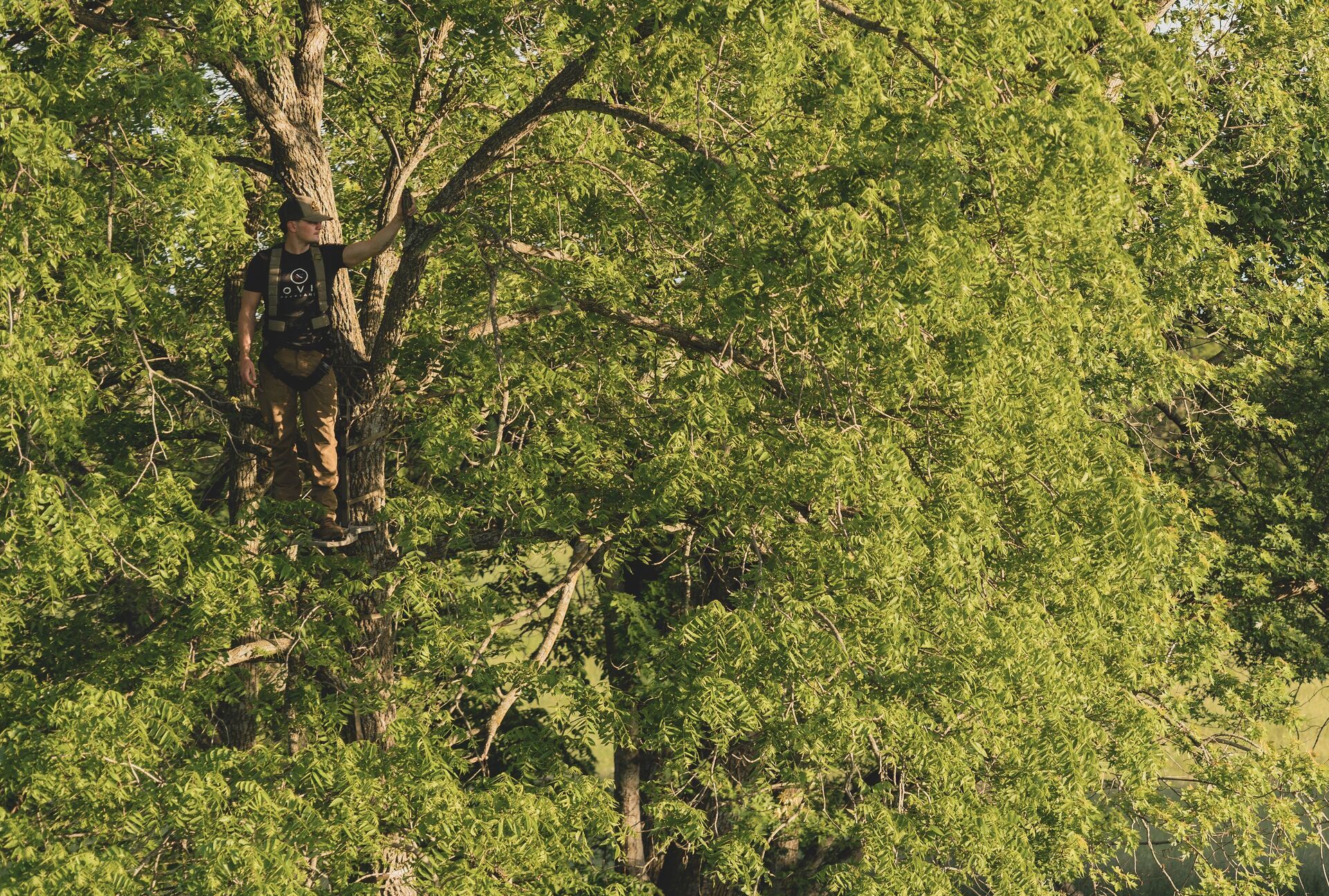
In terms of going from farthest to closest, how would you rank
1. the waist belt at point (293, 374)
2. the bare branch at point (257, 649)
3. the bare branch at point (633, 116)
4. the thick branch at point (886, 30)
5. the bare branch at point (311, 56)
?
the bare branch at point (311, 56) → the bare branch at point (257, 649) → the waist belt at point (293, 374) → the bare branch at point (633, 116) → the thick branch at point (886, 30)

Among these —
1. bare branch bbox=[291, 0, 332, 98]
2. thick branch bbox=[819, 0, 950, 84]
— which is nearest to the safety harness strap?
bare branch bbox=[291, 0, 332, 98]

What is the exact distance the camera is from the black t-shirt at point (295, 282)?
8.46 metres

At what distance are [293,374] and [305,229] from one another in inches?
39.6

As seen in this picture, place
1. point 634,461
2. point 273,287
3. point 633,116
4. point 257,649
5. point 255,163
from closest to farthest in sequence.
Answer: point 273,287 < point 633,116 < point 257,649 < point 255,163 < point 634,461

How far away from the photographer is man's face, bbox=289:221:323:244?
27.3 ft

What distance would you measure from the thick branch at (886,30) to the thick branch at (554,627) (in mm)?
4132

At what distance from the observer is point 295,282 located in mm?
8570

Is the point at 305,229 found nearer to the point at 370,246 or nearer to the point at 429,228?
the point at 370,246

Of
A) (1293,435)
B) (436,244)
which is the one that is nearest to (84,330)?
(436,244)

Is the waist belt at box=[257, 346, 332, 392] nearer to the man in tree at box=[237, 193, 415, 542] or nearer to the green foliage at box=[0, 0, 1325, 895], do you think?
the man in tree at box=[237, 193, 415, 542]

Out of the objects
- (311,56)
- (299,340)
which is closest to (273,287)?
(299,340)

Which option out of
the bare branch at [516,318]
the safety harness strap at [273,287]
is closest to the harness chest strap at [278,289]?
the safety harness strap at [273,287]

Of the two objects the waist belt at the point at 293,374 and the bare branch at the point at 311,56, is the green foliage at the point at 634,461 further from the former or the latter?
the waist belt at the point at 293,374

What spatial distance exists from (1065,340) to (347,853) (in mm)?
5158
